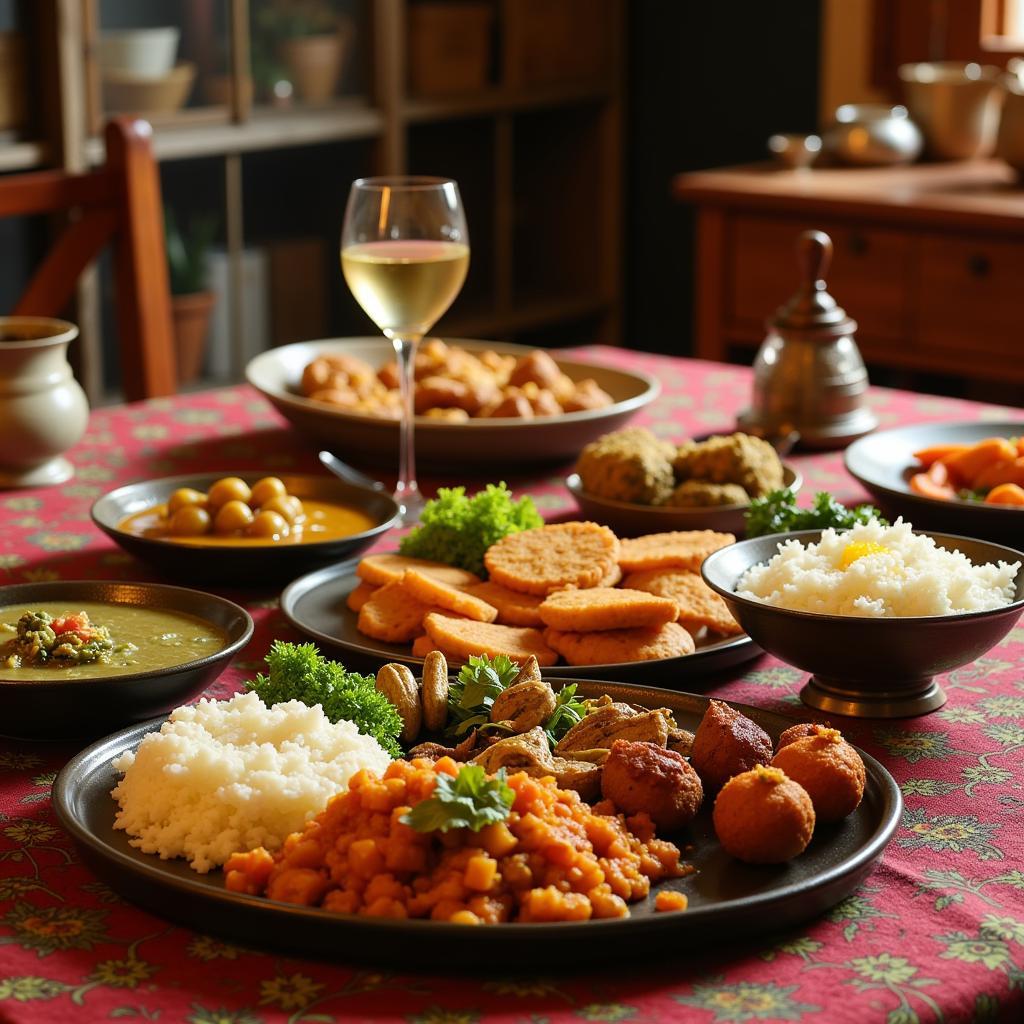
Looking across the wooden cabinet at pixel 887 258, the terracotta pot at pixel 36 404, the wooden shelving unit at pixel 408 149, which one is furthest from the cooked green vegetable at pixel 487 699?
the wooden shelving unit at pixel 408 149

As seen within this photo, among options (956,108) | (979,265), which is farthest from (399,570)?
(956,108)

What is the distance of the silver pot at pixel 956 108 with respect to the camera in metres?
3.88

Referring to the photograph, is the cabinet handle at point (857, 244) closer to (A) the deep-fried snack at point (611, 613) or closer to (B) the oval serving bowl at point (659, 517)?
(B) the oval serving bowl at point (659, 517)

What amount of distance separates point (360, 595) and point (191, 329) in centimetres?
280

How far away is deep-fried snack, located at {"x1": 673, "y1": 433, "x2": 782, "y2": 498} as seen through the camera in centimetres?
163

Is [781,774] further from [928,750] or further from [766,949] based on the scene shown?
[928,750]

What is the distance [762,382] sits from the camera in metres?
2.03

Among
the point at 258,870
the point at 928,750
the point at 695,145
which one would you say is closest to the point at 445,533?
the point at 928,750

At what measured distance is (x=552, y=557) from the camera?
4.58 feet

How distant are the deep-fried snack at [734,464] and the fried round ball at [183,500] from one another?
49 cm

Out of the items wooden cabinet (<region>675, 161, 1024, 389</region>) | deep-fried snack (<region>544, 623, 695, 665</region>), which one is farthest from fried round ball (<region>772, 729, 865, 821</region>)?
wooden cabinet (<region>675, 161, 1024, 389</region>)

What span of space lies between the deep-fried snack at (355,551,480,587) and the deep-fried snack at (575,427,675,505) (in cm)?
25

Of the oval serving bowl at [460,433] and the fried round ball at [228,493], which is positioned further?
the oval serving bowl at [460,433]

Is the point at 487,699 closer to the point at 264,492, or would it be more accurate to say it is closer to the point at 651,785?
the point at 651,785
